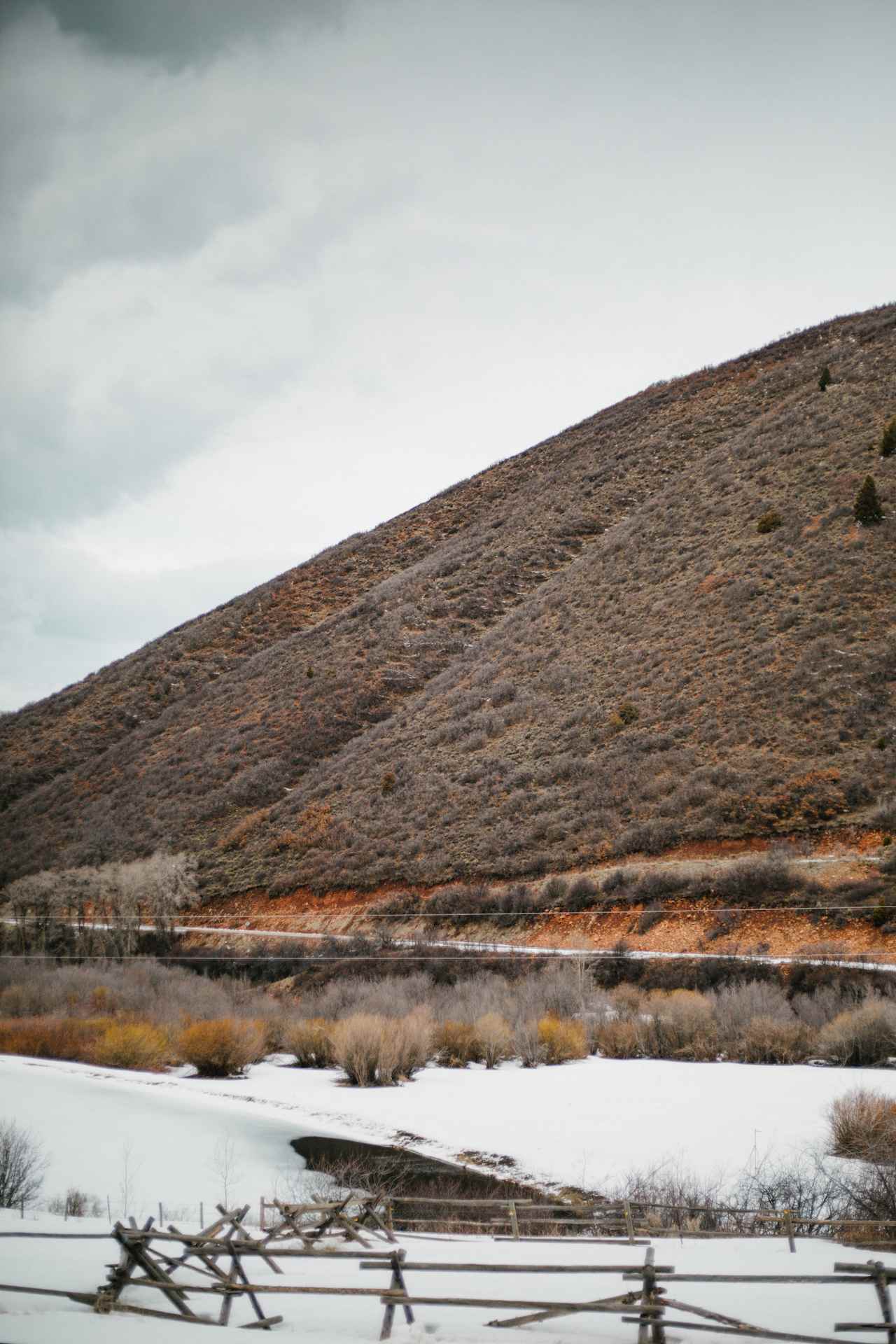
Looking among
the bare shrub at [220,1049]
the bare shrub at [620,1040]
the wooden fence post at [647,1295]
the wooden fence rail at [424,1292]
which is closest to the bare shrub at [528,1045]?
the bare shrub at [620,1040]

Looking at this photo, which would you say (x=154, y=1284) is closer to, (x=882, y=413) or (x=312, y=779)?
(x=312, y=779)

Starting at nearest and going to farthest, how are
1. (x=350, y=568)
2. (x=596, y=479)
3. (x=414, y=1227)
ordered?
(x=414, y=1227) → (x=596, y=479) → (x=350, y=568)

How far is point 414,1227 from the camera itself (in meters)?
10.5

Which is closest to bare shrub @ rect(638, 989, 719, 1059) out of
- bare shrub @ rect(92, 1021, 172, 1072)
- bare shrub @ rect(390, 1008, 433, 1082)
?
bare shrub @ rect(390, 1008, 433, 1082)

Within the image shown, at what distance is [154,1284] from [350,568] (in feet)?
238

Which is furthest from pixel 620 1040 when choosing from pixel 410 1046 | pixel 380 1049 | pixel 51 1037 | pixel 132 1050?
pixel 51 1037

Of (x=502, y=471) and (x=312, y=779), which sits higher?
(x=502, y=471)

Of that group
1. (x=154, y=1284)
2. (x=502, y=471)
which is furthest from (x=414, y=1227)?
(x=502, y=471)

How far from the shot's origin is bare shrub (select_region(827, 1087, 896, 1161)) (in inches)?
443

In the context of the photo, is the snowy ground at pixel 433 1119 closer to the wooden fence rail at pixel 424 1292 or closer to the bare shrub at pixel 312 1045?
the bare shrub at pixel 312 1045

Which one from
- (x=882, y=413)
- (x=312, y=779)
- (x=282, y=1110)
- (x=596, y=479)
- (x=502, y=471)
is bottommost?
(x=282, y=1110)

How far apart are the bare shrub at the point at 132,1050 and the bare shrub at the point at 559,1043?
304 inches

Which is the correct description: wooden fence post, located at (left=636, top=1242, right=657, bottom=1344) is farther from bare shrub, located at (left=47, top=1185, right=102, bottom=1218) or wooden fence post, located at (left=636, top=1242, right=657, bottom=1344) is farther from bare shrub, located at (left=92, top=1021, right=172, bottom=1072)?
bare shrub, located at (left=92, top=1021, right=172, bottom=1072)

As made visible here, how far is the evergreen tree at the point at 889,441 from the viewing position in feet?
131
